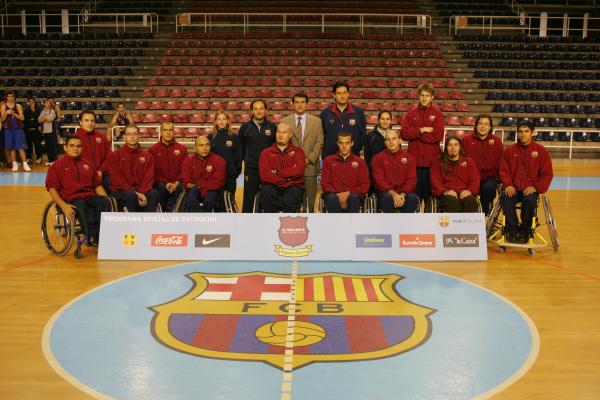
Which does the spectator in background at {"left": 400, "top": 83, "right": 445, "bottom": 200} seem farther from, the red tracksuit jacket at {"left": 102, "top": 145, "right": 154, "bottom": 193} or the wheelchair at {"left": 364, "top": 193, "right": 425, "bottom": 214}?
the red tracksuit jacket at {"left": 102, "top": 145, "right": 154, "bottom": 193}

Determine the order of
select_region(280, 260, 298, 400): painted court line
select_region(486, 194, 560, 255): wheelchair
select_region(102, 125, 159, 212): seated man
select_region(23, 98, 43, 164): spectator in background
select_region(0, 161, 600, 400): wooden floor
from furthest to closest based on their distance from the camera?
select_region(23, 98, 43, 164): spectator in background, select_region(102, 125, 159, 212): seated man, select_region(486, 194, 560, 255): wheelchair, select_region(0, 161, 600, 400): wooden floor, select_region(280, 260, 298, 400): painted court line

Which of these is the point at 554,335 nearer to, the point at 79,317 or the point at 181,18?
the point at 79,317

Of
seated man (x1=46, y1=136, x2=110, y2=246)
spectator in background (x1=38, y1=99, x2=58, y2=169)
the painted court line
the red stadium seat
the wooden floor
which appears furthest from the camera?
the red stadium seat

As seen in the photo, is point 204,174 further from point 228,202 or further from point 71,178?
point 71,178

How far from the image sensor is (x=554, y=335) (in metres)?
3.93

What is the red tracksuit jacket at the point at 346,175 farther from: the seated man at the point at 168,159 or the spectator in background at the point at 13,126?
the spectator in background at the point at 13,126

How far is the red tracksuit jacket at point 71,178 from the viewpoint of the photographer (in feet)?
19.4

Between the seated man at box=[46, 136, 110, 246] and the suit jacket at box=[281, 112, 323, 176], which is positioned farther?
the suit jacket at box=[281, 112, 323, 176]

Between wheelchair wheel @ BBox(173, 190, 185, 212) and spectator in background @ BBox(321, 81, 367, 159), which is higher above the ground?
spectator in background @ BBox(321, 81, 367, 159)

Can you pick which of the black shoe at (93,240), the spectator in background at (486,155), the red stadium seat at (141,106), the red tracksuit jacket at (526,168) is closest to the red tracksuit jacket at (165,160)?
the black shoe at (93,240)

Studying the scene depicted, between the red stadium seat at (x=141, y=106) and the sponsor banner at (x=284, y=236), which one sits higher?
the red stadium seat at (x=141, y=106)

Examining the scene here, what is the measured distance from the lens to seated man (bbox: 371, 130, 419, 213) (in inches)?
243

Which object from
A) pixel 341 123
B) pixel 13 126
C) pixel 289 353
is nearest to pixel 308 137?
pixel 341 123

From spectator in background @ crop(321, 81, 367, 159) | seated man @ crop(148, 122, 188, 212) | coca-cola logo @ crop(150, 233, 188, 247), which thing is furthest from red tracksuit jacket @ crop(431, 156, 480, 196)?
seated man @ crop(148, 122, 188, 212)
